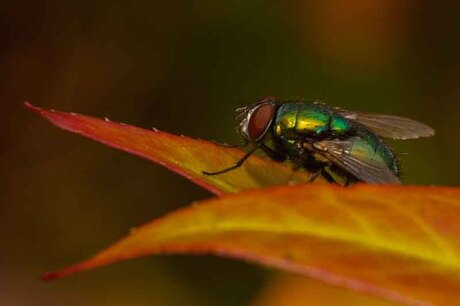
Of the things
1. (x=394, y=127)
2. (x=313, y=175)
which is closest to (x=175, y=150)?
(x=313, y=175)

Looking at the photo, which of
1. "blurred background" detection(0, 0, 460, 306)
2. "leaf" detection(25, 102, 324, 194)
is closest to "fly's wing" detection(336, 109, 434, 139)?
"leaf" detection(25, 102, 324, 194)

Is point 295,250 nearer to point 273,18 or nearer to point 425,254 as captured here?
point 425,254

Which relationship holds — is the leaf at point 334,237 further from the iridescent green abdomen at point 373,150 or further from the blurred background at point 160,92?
the blurred background at point 160,92

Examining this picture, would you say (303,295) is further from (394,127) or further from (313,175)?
(313,175)

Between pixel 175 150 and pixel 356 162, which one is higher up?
pixel 175 150

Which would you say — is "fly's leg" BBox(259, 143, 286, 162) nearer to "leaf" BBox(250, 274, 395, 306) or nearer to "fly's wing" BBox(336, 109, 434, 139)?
"fly's wing" BBox(336, 109, 434, 139)

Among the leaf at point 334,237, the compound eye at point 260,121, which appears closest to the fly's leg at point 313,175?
the compound eye at point 260,121
